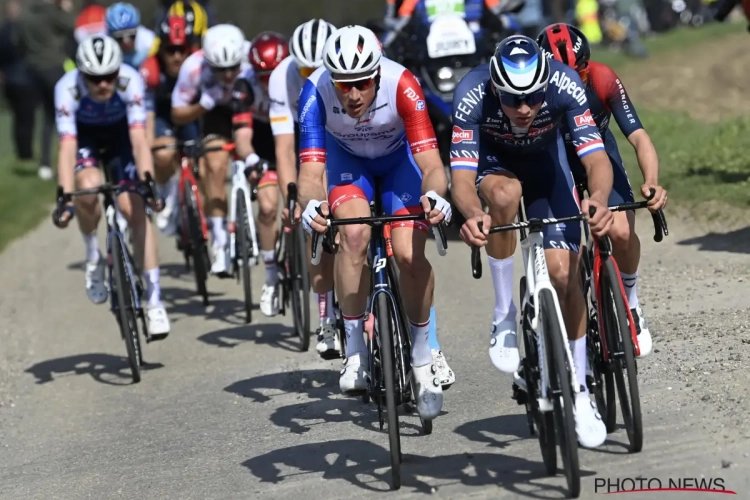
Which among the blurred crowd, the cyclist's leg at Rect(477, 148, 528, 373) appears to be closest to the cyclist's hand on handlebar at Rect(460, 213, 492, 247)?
the cyclist's leg at Rect(477, 148, 528, 373)

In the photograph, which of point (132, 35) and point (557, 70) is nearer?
point (557, 70)

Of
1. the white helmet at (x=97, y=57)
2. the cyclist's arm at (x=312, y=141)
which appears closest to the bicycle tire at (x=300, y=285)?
the white helmet at (x=97, y=57)

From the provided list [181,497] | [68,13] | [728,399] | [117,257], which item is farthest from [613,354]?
[68,13]

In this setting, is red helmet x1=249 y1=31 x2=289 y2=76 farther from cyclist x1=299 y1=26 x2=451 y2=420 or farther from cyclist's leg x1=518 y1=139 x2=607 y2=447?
cyclist's leg x1=518 y1=139 x2=607 y2=447

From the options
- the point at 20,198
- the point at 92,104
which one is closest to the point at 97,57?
the point at 92,104

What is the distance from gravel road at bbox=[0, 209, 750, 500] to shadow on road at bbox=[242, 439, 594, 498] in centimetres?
1

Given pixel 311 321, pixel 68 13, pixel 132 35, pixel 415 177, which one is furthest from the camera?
pixel 68 13

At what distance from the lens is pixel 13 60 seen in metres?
21.4

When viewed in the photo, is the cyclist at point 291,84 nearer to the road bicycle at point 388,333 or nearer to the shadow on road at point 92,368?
the road bicycle at point 388,333

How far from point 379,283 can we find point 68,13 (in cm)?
1470

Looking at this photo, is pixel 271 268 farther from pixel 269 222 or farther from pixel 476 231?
pixel 476 231

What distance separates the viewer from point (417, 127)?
727 cm

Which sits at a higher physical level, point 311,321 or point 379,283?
point 379,283

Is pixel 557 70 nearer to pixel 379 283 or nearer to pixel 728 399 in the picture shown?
pixel 379 283
